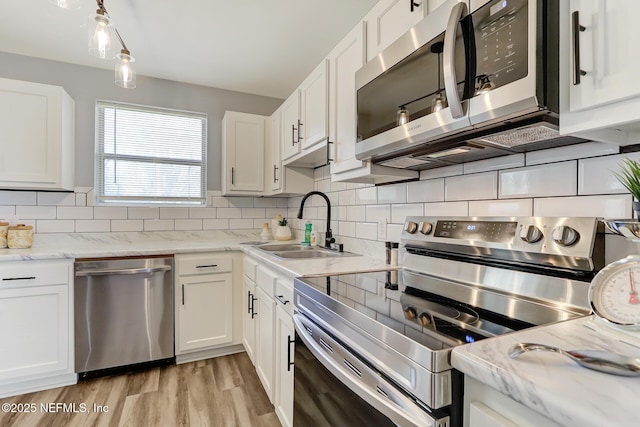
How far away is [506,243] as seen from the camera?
1.06 m

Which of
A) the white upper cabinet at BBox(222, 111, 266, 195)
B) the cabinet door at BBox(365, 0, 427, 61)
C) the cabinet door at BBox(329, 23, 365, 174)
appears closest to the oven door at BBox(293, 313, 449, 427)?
the cabinet door at BBox(329, 23, 365, 174)

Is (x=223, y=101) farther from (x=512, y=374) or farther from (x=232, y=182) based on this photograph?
(x=512, y=374)

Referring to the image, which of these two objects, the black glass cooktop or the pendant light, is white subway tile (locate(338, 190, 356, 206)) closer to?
the black glass cooktop

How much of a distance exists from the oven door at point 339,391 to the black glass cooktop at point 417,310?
5.1 inches

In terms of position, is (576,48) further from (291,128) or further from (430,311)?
(291,128)

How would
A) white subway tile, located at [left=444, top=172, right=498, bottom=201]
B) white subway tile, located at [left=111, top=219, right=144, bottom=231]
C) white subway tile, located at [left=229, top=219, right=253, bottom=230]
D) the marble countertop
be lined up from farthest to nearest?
white subway tile, located at [left=229, top=219, right=253, bottom=230], white subway tile, located at [left=111, top=219, right=144, bottom=231], white subway tile, located at [left=444, top=172, right=498, bottom=201], the marble countertop

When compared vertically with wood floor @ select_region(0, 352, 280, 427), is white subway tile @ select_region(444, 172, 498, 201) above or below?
above

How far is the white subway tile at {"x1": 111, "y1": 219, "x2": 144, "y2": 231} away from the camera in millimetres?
2760

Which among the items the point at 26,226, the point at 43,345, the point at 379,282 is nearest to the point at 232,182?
the point at 26,226

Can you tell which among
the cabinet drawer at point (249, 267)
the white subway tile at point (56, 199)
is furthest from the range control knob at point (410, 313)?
the white subway tile at point (56, 199)

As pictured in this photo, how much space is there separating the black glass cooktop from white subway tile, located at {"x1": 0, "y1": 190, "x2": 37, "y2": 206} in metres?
2.55

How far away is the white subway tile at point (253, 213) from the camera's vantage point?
324 cm

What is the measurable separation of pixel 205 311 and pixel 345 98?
6.14 ft

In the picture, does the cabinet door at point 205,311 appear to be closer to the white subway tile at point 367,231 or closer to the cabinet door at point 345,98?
the white subway tile at point 367,231
